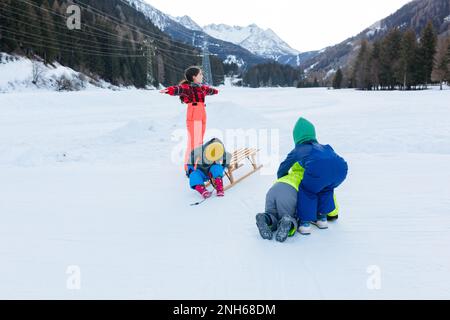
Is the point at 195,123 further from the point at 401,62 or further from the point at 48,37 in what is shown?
the point at 401,62

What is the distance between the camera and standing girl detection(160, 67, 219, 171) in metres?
4.89

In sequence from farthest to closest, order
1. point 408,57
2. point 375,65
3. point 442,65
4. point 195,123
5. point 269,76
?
point 269,76
point 375,65
point 408,57
point 442,65
point 195,123

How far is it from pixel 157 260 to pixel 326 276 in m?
1.52

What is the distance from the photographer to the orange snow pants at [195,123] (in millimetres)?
5059

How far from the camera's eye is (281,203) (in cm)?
321

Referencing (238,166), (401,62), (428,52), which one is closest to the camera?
(238,166)

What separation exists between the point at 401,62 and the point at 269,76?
87.7 metres

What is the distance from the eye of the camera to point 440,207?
3896 mm

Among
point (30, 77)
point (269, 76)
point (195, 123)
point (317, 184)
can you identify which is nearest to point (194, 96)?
point (195, 123)

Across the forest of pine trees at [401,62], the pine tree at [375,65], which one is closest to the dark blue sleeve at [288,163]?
the forest of pine trees at [401,62]

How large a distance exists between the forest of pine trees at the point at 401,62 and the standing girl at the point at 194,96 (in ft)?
161
